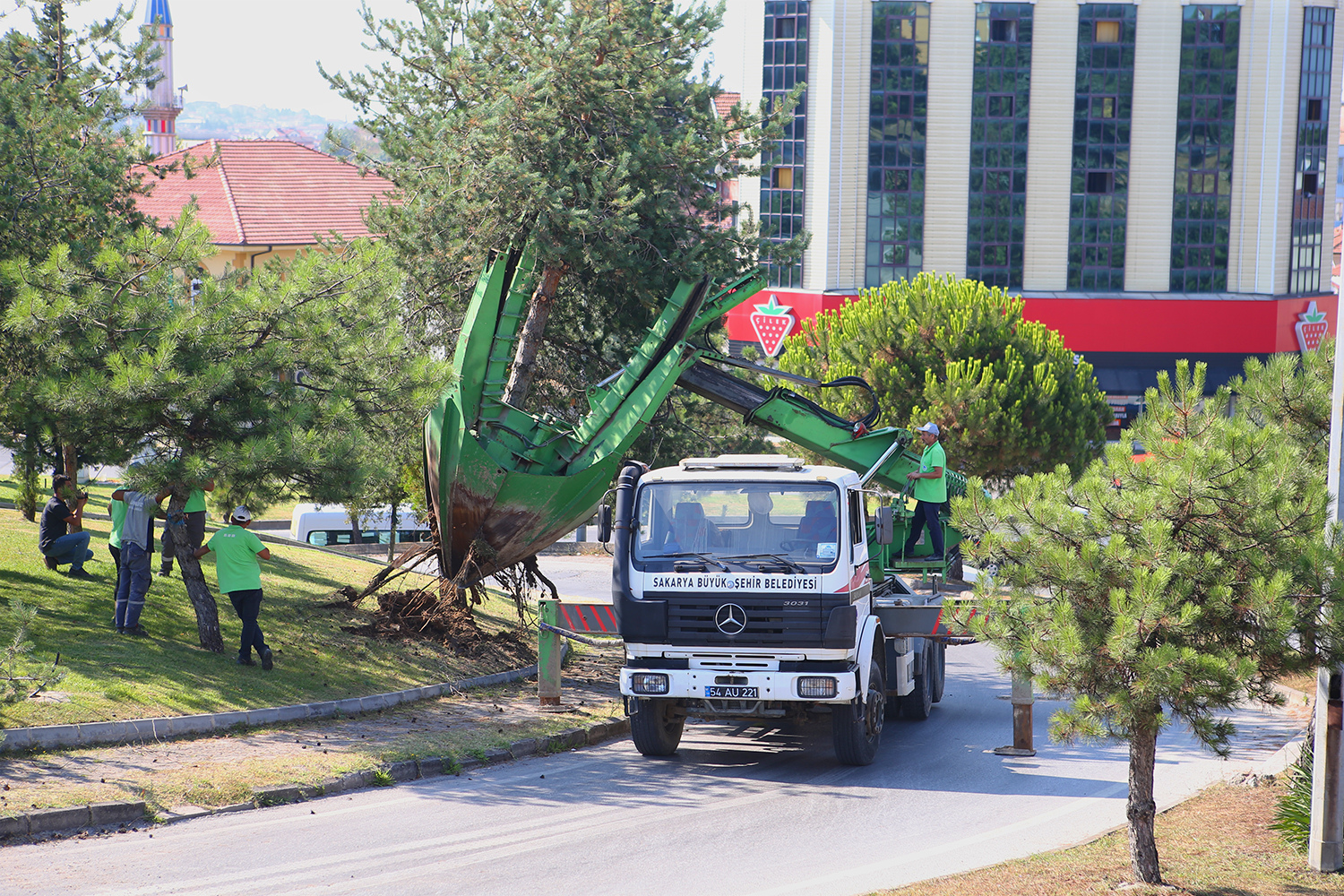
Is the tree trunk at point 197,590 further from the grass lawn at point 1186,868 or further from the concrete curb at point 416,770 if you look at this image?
the grass lawn at point 1186,868

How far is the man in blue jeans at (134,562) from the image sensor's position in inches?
538

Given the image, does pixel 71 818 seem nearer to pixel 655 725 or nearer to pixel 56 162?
pixel 655 725

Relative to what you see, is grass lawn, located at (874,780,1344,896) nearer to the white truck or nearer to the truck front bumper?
the truck front bumper

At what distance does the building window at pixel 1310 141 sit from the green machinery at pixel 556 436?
4732 centimetres

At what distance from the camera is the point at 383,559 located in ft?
96.4

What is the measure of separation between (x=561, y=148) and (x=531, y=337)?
7.96 ft

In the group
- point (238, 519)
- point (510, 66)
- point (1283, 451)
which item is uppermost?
point (510, 66)

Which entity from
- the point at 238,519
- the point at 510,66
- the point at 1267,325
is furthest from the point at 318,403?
the point at 1267,325

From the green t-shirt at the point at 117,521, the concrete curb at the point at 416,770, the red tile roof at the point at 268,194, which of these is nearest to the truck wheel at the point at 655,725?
the concrete curb at the point at 416,770

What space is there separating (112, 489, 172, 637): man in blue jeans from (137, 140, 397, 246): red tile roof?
36.2 m

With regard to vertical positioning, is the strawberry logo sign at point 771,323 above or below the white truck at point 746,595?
above

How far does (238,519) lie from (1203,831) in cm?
922

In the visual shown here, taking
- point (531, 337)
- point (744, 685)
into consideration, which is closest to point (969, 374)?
point (531, 337)

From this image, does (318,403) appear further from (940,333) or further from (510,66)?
(940,333)
